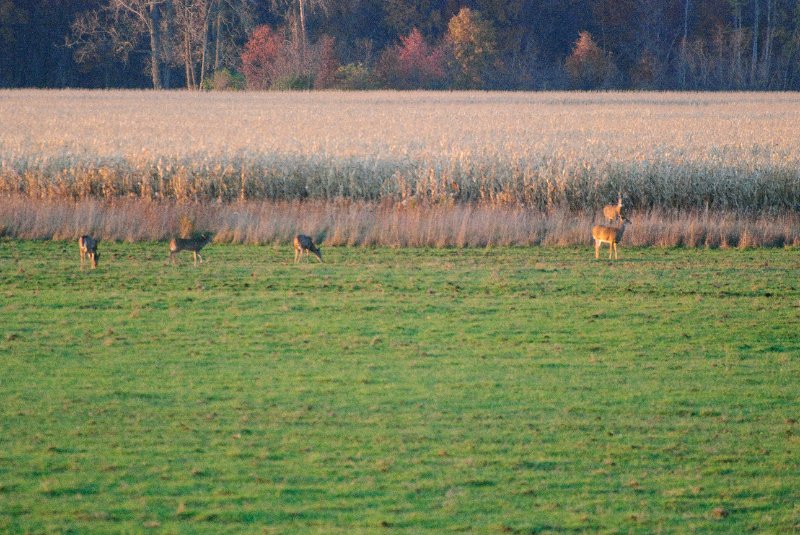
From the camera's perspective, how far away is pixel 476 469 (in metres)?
8.06

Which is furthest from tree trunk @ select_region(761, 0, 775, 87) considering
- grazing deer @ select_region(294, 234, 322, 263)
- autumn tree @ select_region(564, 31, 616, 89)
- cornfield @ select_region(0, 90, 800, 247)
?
grazing deer @ select_region(294, 234, 322, 263)

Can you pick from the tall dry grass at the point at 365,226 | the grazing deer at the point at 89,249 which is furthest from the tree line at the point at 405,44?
the grazing deer at the point at 89,249

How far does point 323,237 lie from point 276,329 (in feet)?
25.3

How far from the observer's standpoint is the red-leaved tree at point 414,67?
74938 mm

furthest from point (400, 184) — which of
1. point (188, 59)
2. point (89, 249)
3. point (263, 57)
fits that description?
point (188, 59)

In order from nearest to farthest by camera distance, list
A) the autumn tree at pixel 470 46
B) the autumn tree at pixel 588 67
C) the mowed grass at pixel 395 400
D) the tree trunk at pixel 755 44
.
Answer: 1. the mowed grass at pixel 395 400
2. the autumn tree at pixel 470 46
3. the autumn tree at pixel 588 67
4. the tree trunk at pixel 755 44

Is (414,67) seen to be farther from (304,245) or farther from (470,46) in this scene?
(304,245)

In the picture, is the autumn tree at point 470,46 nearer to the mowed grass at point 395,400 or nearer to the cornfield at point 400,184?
the cornfield at point 400,184

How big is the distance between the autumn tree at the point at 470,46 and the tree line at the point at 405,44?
9cm

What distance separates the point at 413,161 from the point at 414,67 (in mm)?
51676

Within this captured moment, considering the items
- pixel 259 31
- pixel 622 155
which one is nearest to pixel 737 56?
pixel 259 31

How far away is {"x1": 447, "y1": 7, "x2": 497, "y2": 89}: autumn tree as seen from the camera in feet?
251

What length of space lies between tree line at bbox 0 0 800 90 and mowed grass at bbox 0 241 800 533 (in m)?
55.9

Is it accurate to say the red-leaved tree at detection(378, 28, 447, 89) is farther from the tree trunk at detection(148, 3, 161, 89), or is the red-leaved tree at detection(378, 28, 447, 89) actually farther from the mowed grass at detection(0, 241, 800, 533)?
the mowed grass at detection(0, 241, 800, 533)
